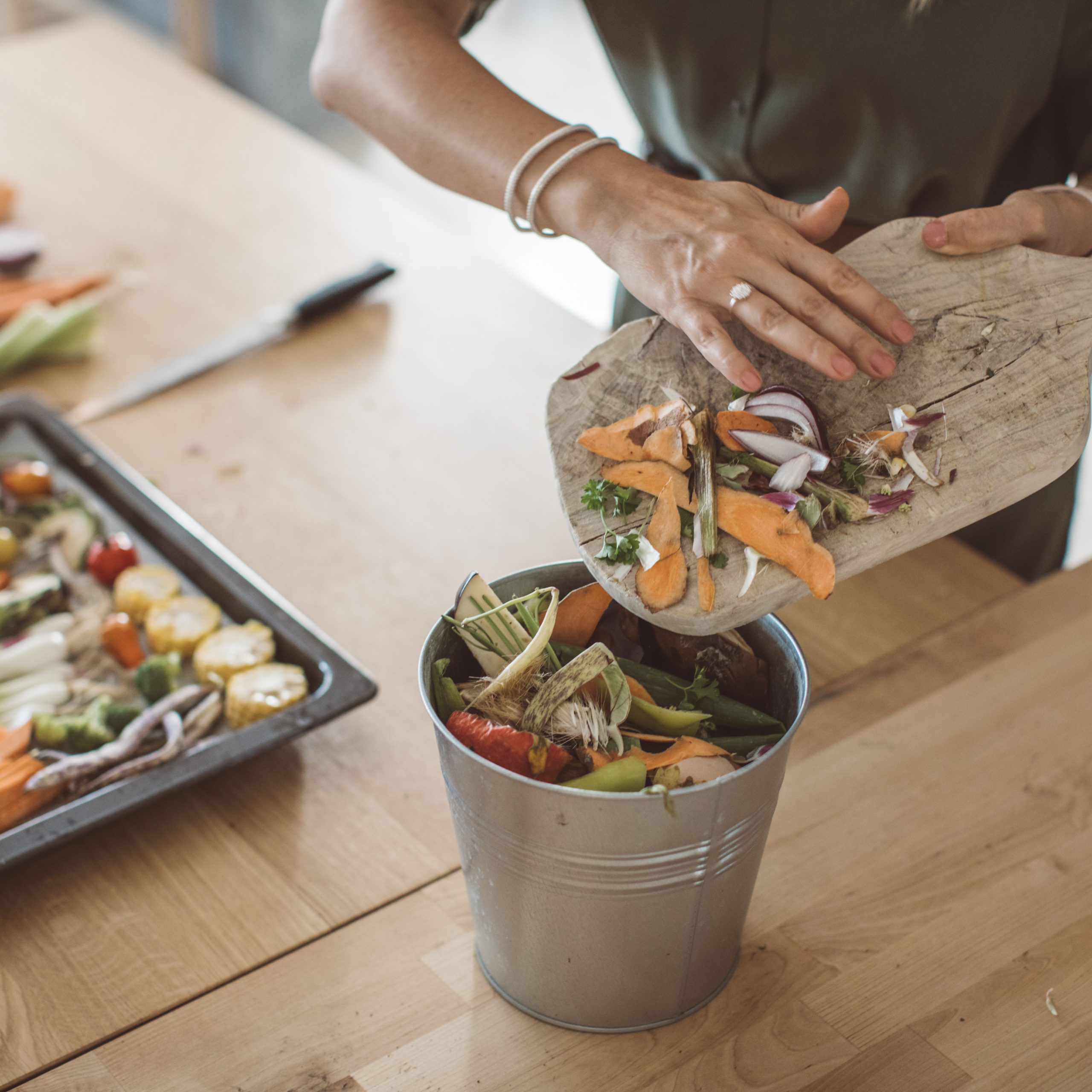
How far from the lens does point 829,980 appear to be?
932 mm

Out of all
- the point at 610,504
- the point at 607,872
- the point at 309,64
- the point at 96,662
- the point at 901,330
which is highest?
the point at 901,330

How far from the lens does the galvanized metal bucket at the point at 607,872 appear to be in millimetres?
747

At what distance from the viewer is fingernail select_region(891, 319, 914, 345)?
955 millimetres

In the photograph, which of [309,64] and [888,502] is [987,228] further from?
[309,64]

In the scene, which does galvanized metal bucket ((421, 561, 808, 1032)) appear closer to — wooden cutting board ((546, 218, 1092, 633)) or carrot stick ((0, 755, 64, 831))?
wooden cutting board ((546, 218, 1092, 633))

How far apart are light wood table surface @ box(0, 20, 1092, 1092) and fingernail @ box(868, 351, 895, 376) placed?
0.39 meters

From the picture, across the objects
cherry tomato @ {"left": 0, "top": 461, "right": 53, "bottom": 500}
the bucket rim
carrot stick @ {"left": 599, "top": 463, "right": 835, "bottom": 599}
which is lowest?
cherry tomato @ {"left": 0, "top": 461, "right": 53, "bottom": 500}

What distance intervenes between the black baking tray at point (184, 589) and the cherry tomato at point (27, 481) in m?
0.03

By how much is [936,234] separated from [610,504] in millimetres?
373

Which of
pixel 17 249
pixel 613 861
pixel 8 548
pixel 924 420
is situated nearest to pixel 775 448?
pixel 924 420

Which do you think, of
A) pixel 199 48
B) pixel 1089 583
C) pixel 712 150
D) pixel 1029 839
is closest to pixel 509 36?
pixel 199 48

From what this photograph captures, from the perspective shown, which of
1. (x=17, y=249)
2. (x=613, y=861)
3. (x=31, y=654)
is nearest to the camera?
(x=613, y=861)

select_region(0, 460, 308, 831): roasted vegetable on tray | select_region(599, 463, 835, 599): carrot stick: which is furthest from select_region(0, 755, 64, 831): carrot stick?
select_region(599, 463, 835, 599): carrot stick

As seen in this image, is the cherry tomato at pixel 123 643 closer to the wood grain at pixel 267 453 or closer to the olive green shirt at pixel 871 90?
the wood grain at pixel 267 453
